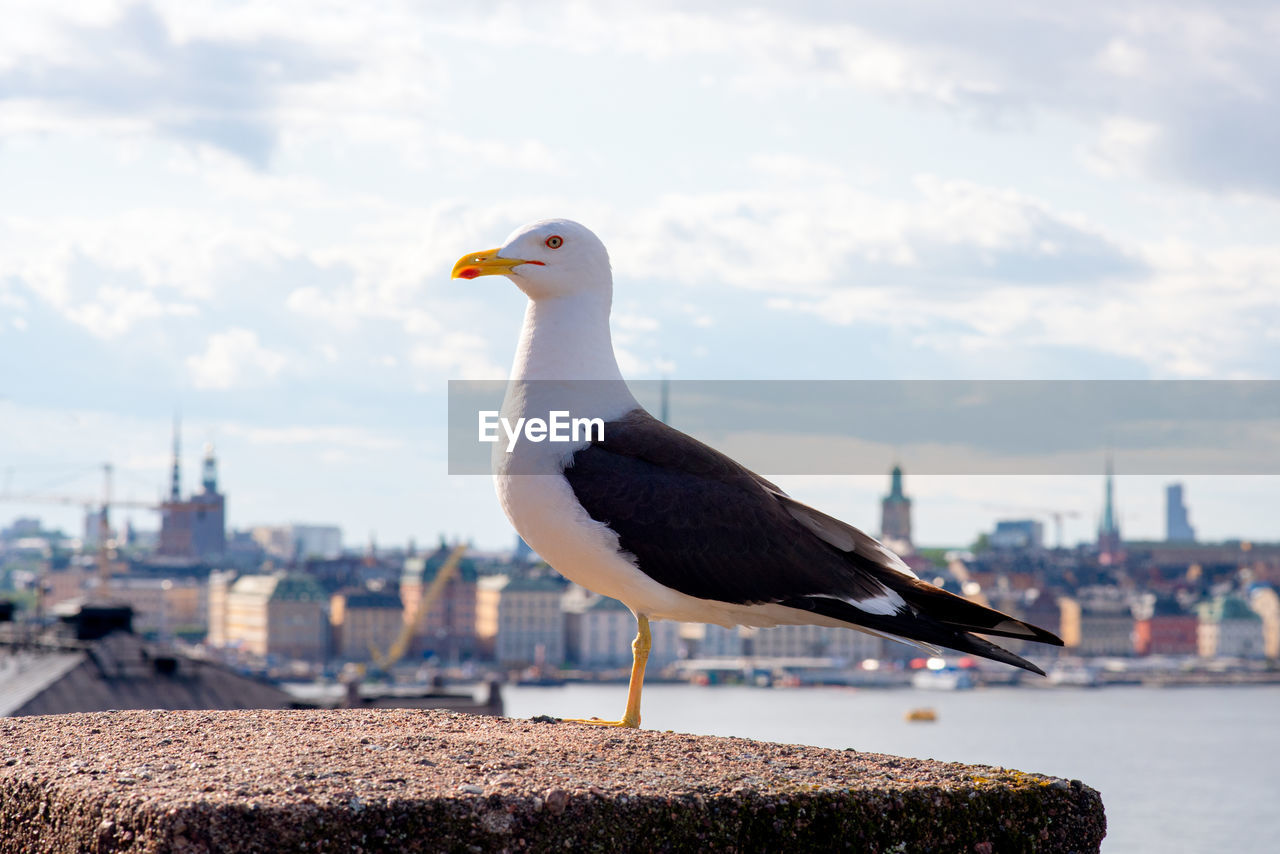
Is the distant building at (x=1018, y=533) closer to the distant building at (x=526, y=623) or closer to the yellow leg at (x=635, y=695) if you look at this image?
the distant building at (x=526, y=623)

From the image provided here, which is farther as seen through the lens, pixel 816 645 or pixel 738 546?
pixel 816 645

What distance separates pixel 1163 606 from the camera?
343ft

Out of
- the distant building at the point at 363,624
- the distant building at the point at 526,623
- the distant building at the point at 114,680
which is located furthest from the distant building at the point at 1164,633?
the distant building at the point at 114,680

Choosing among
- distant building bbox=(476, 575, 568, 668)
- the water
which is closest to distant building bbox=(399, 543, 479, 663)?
distant building bbox=(476, 575, 568, 668)

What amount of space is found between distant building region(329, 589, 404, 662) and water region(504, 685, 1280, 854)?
16349mm

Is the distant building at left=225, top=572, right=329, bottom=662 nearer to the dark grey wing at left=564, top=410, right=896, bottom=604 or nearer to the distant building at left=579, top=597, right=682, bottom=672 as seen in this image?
the distant building at left=579, top=597, right=682, bottom=672

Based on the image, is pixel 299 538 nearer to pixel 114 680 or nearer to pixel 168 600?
pixel 168 600

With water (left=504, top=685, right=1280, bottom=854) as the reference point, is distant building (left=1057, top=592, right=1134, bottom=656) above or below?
above

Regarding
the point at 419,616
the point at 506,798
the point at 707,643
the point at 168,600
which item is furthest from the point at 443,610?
the point at 506,798

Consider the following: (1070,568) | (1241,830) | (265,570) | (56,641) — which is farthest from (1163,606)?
(56,641)

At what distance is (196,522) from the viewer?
456 feet

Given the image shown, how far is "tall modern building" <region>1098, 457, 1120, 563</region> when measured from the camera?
136 metres

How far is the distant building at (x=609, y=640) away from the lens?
96.4 m

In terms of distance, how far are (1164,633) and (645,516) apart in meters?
106
